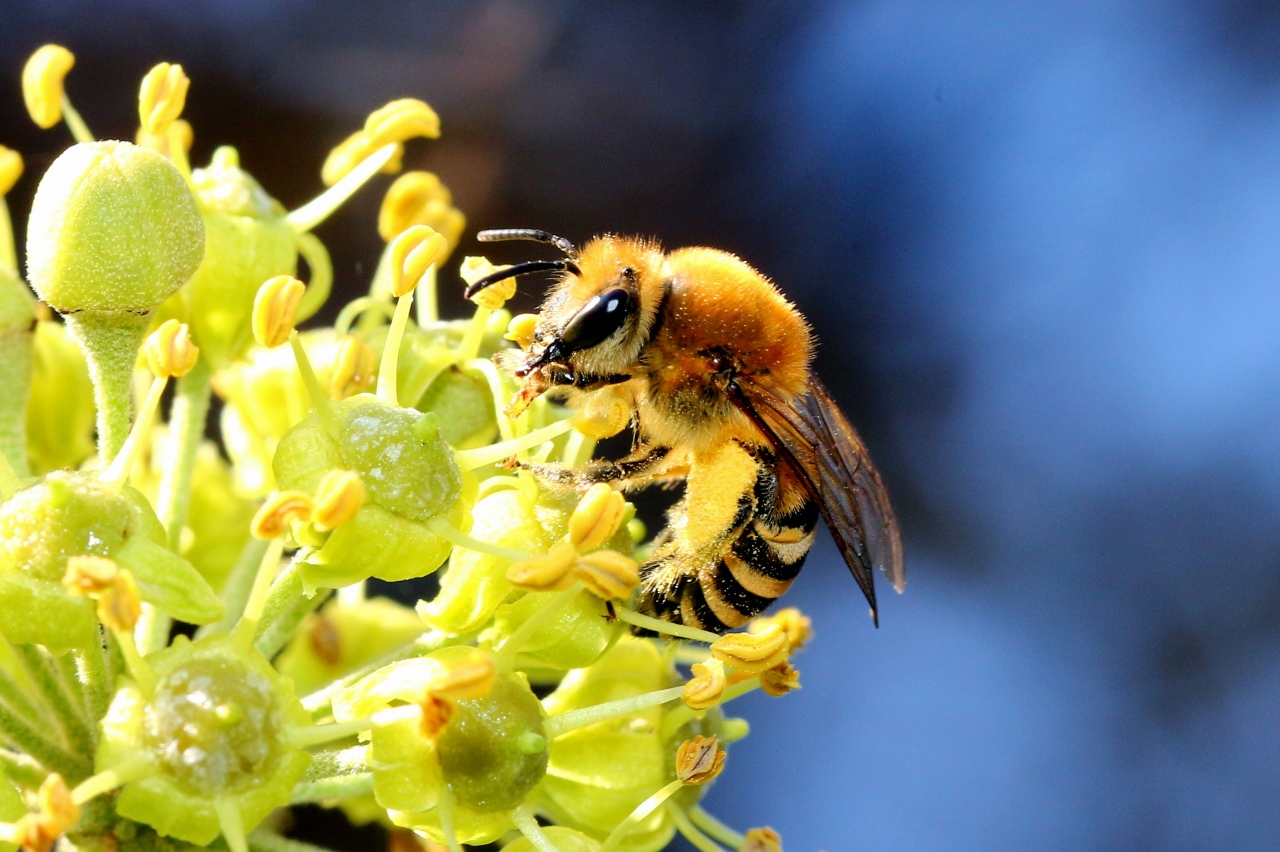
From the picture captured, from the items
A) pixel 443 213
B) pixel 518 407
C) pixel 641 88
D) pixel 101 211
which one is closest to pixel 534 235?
pixel 518 407

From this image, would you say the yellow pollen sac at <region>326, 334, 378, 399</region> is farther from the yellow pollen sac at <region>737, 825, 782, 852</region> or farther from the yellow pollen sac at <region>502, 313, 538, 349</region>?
the yellow pollen sac at <region>737, 825, 782, 852</region>

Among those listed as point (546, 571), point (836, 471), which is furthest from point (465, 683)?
point (836, 471)

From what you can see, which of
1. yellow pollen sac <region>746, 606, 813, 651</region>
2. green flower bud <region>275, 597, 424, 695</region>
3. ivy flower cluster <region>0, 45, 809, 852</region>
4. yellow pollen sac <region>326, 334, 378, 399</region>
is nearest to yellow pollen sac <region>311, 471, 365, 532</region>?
ivy flower cluster <region>0, 45, 809, 852</region>

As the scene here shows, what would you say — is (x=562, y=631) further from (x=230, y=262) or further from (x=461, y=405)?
(x=230, y=262)

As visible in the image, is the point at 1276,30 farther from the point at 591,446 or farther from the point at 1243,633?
the point at 591,446

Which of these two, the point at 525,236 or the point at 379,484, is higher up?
the point at 525,236

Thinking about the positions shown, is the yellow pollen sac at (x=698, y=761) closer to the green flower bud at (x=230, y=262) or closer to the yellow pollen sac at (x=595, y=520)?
the yellow pollen sac at (x=595, y=520)
